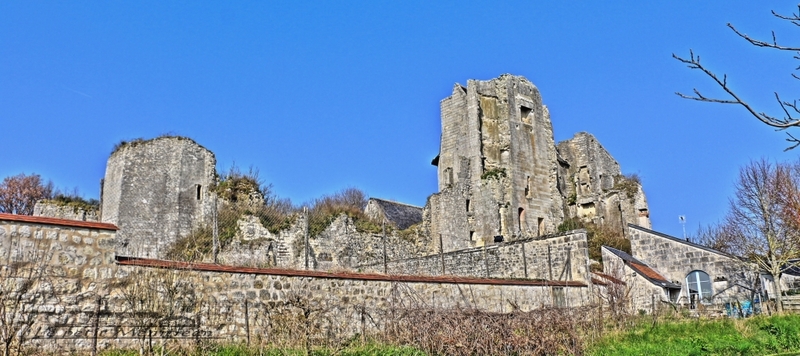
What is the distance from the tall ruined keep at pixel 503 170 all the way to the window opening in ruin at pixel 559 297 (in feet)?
51.9

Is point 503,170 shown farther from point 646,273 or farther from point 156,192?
point 156,192

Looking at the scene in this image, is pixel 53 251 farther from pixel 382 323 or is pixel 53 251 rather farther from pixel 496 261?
pixel 496 261

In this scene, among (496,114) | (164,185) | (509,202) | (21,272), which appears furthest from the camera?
(496,114)

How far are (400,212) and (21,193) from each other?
1088 inches

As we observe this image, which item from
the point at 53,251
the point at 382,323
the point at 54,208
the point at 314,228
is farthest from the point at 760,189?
the point at 54,208

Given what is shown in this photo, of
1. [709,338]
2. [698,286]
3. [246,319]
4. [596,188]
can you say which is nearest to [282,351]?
[246,319]

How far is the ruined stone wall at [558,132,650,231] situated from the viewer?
43.8 m

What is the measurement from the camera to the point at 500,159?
1529 inches

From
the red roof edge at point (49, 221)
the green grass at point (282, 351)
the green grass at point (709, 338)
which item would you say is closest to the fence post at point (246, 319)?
the green grass at point (282, 351)

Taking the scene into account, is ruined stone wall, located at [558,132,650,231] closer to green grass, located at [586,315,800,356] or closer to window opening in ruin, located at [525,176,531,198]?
window opening in ruin, located at [525,176,531,198]

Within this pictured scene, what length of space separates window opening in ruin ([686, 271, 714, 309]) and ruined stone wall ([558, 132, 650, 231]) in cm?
1736

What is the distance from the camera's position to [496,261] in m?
19.7

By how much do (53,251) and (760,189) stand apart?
91.4ft

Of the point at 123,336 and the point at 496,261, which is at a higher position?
the point at 496,261
